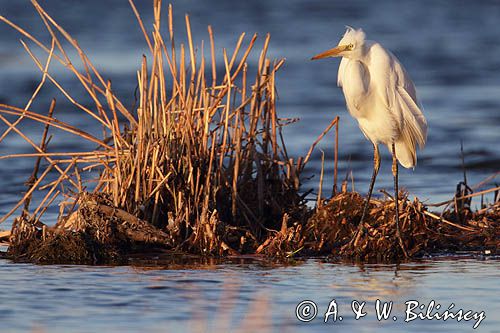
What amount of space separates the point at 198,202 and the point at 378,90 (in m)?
1.49

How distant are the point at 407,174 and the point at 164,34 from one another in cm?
964

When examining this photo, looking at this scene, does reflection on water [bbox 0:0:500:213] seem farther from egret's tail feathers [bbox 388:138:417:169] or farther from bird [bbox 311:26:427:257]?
bird [bbox 311:26:427:257]

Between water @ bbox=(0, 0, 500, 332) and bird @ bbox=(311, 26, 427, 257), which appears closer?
water @ bbox=(0, 0, 500, 332)

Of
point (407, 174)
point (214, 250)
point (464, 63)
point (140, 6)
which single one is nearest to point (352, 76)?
point (214, 250)

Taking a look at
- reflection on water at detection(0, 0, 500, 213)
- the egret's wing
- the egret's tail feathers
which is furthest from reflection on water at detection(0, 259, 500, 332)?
reflection on water at detection(0, 0, 500, 213)

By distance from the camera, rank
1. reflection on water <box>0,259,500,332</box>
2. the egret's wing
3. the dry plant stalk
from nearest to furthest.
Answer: reflection on water <box>0,259,500,332</box> < the dry plant stalk < the egret's wing

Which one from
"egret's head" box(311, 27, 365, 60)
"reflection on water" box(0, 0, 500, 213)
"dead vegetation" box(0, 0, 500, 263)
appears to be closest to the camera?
"dead vegetation" box(0, 0, 500, 263)

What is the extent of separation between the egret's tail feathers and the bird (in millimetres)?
136

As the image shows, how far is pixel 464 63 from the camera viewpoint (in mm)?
17703

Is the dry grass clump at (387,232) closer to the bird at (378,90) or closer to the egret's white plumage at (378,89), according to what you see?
the bird at (378,90)

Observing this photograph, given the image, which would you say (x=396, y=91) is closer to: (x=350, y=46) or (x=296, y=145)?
(x=350, y=46)

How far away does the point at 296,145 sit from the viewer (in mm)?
11570

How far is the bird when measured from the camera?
726cm

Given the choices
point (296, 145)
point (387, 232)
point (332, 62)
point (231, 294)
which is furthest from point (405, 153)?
point (332, 62)
